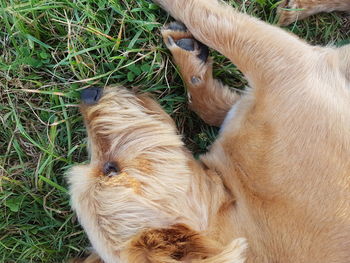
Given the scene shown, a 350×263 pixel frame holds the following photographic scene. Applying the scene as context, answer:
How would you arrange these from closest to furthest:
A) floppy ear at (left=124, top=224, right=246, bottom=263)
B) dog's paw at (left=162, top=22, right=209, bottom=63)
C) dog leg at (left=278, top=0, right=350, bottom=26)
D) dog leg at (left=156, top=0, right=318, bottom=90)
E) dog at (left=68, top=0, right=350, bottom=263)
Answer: floppy ear at (left=124, top=224, right=246, bottom=263)
dog at (left=68, top=0, right=350, bottom=263)
dog leg at (left=156, top=0, right=318, bottom=90)
dog's paw at (left=162, top=22, right=209, bottom=63)
dog leg at (left=278, top=0, right=350, bottom=26)

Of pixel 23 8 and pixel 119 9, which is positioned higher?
pixel 119 9

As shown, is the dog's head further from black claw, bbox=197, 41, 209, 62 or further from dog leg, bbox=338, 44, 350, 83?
dog leg, bbox=338, 44, 350, 83

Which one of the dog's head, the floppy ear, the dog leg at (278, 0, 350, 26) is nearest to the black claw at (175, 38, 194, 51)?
the dog's head

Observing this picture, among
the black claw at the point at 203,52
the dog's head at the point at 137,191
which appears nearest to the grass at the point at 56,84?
the black claw at the point at 203,52

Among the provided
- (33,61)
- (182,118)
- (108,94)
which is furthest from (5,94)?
(182,118)

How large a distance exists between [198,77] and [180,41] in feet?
1.00

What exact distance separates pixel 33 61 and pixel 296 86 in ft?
6.36

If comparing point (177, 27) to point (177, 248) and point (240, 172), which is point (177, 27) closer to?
point (240, 172)

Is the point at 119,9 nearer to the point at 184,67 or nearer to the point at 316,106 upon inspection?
the point at 184,67

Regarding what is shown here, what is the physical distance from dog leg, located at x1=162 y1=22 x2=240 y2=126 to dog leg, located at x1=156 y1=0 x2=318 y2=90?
0.10 metres

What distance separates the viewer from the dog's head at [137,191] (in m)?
2.40

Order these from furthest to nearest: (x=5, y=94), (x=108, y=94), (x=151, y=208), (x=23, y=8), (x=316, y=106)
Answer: (x=5, y=94) → (x=23, y=8) → (x=108, y=94) → (x=316, y=106) → (x=151, y=208)

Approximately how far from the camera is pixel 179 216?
2.53m

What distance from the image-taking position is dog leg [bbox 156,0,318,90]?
115 inches
